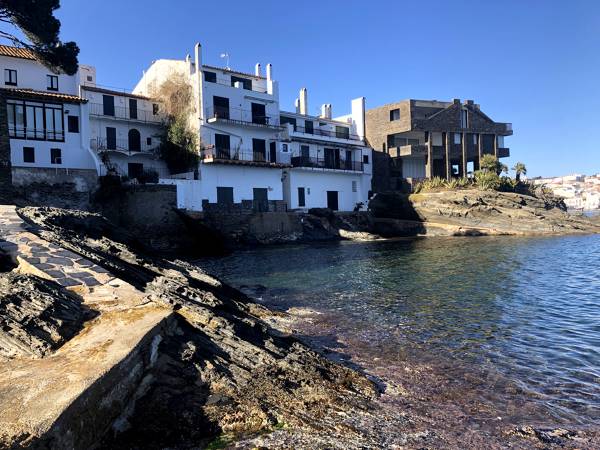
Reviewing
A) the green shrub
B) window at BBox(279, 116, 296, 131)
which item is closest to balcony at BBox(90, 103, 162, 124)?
window at BBox(279, 116, 296, 131)

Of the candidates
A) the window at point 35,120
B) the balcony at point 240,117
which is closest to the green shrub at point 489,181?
the balcony at point 240,117

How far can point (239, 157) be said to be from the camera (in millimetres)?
42969

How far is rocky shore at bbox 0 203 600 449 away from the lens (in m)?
4.58

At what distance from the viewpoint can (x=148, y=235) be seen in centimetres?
3359

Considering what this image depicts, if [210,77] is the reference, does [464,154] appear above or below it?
below

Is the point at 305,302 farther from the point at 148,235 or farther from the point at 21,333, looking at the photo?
A: the point at 148,235

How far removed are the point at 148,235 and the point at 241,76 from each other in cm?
2113

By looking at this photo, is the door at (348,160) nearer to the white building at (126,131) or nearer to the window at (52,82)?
the white building at (126,131)

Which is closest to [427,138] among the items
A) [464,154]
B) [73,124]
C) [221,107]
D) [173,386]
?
[464,154]

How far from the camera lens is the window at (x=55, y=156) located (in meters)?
33.6

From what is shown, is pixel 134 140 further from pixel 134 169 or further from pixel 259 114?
pixel 259 114

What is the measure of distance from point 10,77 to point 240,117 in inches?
741

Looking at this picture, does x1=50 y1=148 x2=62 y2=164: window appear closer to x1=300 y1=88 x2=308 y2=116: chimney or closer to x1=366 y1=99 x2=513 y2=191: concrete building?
x1=300 y1=88 x2=308 y2=116: chimney

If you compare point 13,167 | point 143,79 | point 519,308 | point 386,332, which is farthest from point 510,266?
point 143,79
